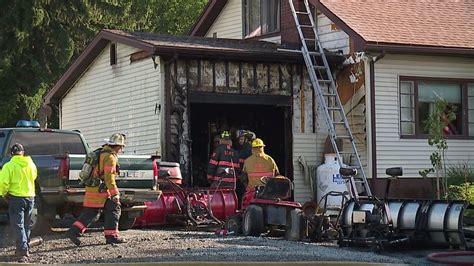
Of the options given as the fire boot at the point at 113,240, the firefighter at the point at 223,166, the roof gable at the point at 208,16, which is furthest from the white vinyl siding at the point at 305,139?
the fire boot at the point at 113,240

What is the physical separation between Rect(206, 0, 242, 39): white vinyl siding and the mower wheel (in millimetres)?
9372

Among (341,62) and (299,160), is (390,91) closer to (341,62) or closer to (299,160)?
(341,62)

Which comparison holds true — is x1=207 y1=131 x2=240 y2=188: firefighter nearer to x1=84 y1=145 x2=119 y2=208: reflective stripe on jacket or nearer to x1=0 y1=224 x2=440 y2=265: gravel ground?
x1=0 y1=224 x2=440 y2=265: gravel ground

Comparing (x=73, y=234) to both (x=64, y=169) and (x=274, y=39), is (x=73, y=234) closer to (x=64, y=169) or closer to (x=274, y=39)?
(x=64, y=169)

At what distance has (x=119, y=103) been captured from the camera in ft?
67.9

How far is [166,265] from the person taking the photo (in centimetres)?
1057

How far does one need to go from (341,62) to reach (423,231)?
7.23m

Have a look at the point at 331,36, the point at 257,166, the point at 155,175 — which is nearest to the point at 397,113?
the point at 331,36

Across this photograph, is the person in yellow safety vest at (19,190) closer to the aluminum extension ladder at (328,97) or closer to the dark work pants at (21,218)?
the dark work pants at (21,218)

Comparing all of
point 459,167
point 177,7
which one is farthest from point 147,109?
point 177,7

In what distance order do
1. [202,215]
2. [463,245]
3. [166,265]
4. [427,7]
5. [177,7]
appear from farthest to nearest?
[177,7] < [427,7] < [202,215] < [463,245] < [166,265]

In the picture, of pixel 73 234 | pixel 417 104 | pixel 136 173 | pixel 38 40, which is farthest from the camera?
pixel 38 40

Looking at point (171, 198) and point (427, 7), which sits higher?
point (427, 7)

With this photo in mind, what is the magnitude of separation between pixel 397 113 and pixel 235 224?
5934mm
